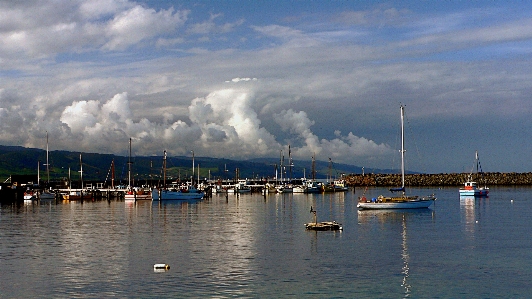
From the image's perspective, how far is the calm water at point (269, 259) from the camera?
4234 centimetres

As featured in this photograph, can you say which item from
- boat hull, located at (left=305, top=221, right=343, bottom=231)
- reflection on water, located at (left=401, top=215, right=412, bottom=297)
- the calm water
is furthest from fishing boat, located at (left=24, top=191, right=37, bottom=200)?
reflection on water, located at (left=401, top=215, right=412, bottom=297)

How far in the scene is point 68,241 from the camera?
69750mm

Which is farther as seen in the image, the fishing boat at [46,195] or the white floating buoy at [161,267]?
the fishing boat at [46,195]

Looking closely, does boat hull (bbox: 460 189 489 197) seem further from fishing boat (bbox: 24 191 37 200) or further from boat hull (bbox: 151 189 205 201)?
fishing boat (bbox: 24 191 37 200)

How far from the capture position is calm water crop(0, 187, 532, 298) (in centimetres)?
4234

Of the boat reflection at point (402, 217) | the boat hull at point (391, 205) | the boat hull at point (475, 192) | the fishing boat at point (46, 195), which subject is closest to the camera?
the boat reflection at point (402, 217)

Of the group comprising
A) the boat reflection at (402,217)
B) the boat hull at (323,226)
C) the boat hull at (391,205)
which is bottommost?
the boat reflection at (402,217)

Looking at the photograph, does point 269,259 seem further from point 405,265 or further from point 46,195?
point 46,195

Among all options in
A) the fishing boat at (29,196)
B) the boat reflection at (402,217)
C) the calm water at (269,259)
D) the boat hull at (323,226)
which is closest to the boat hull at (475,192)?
the boat reflection at (402,217)

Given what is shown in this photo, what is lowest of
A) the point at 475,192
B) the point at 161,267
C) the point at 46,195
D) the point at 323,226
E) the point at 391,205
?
the point at 161,267

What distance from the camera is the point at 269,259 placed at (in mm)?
54594

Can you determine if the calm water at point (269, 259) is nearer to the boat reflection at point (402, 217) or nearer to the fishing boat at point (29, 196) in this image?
the boat reflection at point (402, 217)

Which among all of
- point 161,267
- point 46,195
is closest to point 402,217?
point 161,267

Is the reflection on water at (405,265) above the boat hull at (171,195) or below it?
below
